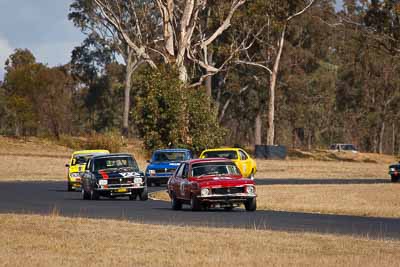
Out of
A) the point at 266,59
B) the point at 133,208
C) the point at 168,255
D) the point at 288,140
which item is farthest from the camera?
the point at 288,140

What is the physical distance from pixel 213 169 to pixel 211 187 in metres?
1.34

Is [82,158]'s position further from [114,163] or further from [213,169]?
[213,169]

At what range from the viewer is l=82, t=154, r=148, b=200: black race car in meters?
34.8

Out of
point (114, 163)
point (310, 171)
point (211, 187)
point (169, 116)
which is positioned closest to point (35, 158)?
point (169, 116)

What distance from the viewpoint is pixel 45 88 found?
10444cm

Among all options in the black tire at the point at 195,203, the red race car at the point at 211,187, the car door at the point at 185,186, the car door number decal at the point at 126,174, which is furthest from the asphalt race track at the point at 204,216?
the car door number decal at the point at 126,174

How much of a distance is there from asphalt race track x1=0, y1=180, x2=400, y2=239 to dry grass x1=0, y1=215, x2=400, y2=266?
6.40ft

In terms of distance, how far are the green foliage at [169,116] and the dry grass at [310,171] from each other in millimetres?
4314

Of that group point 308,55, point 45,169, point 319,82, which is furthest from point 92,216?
point 319,82

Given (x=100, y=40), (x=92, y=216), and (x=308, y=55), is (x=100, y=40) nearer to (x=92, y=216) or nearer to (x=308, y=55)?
(x=308, y=55)

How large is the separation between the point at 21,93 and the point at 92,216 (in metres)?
78.4

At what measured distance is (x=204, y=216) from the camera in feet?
85.1

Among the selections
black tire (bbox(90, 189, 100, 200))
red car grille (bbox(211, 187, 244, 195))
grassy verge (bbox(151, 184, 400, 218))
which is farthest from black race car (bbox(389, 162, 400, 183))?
red car grille (bbox(211, 187, 244, 195))

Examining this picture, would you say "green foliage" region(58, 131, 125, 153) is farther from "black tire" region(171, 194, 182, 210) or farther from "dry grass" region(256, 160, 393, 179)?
"black tire" region(171, 194, 182, 210)
